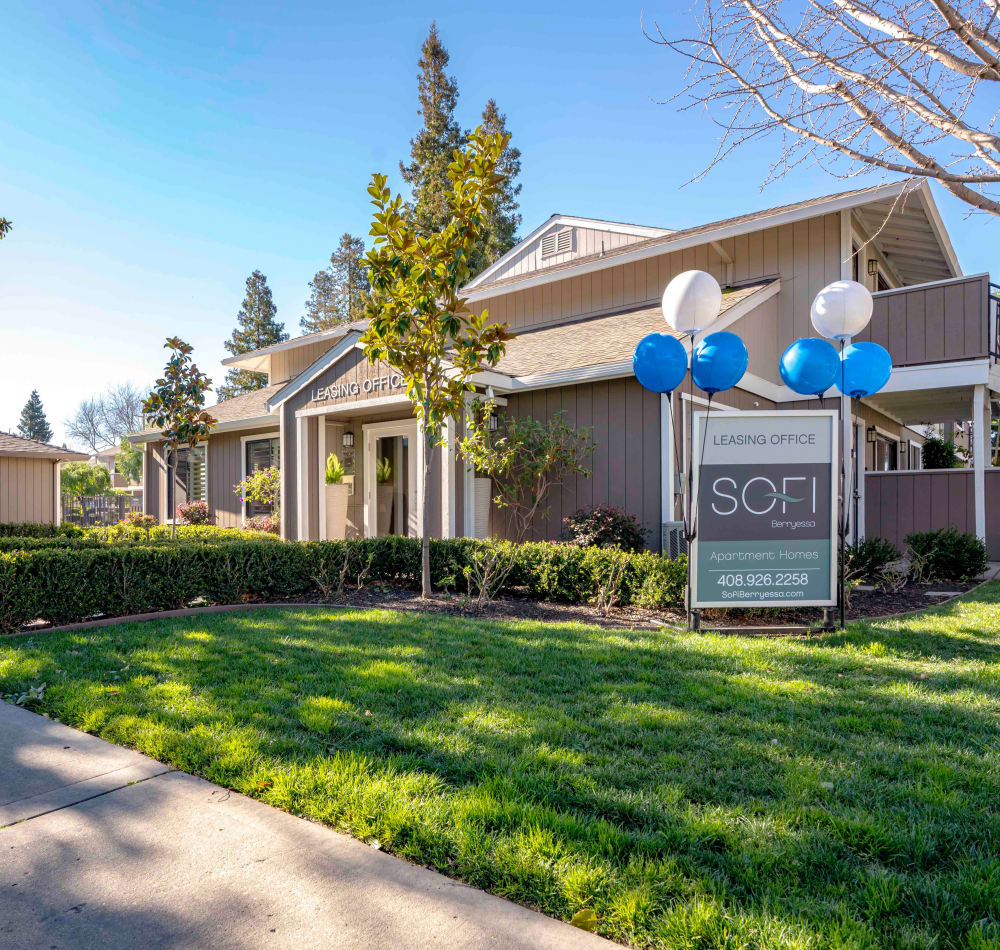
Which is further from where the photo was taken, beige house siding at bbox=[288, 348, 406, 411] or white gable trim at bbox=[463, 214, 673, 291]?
white gable trim at bbox=[463, 214, 673, 291]

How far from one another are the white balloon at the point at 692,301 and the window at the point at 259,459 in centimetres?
1088

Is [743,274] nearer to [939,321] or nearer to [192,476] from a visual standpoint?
[939,321]

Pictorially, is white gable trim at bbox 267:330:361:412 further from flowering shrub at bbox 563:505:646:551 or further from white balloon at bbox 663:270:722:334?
white balloon at bbox 663:270:722:334

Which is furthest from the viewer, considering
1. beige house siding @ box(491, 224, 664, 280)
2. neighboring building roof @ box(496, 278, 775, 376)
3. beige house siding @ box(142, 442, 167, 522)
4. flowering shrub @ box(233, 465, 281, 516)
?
beige house siding @ box(142, 442, 167, 522)

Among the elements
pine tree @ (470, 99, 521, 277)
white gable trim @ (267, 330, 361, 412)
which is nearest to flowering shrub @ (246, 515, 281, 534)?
white gable trim @ (267, 330, 361, 412)

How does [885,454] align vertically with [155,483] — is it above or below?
above

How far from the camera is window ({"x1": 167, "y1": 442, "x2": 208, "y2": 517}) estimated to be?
17.2 metres

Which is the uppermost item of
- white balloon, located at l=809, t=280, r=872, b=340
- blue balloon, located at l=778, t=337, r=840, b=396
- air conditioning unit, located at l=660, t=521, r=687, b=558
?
white balloon, located at l=809, t=280, r=872, b=340

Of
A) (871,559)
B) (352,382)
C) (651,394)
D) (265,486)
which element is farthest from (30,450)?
(871,559)

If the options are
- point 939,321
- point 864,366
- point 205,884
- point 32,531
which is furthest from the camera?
point 32,531

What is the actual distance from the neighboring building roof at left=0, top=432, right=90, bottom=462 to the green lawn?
1161 centimetres

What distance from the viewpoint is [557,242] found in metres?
15.9

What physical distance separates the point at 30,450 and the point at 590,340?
1308 cm

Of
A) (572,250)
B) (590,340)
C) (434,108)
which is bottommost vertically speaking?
(590,340)
